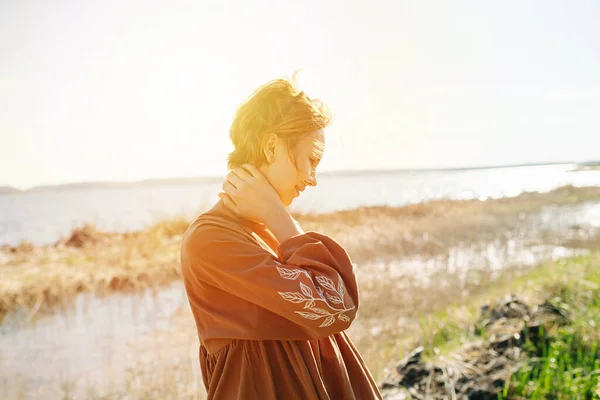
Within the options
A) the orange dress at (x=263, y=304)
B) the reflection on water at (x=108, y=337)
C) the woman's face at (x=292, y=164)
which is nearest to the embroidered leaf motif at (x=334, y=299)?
the orange dress at (x=263, y=304)

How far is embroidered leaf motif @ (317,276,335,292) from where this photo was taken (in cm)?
138

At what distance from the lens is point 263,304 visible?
53.7 inches

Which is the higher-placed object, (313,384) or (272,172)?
(272,172)

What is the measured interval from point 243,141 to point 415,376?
216cm

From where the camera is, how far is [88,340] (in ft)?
18.0

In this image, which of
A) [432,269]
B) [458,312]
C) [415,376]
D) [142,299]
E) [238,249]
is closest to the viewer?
[238,249]

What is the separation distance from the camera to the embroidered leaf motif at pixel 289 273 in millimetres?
1340

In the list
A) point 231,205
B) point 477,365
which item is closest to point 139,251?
point 477,365

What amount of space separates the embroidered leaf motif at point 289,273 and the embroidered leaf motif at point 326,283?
0.06 metres

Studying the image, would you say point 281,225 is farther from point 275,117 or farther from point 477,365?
point 477,365

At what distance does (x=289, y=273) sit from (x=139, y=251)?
25.7 ft

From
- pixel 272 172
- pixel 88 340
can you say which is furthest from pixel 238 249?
pixel 88 340

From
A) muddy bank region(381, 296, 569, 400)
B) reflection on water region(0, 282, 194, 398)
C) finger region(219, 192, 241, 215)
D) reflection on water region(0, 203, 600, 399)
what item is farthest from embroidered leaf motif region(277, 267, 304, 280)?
reflection on water region(0, 282, 194, 398)

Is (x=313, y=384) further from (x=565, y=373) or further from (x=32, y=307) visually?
(x=32, y=307)
